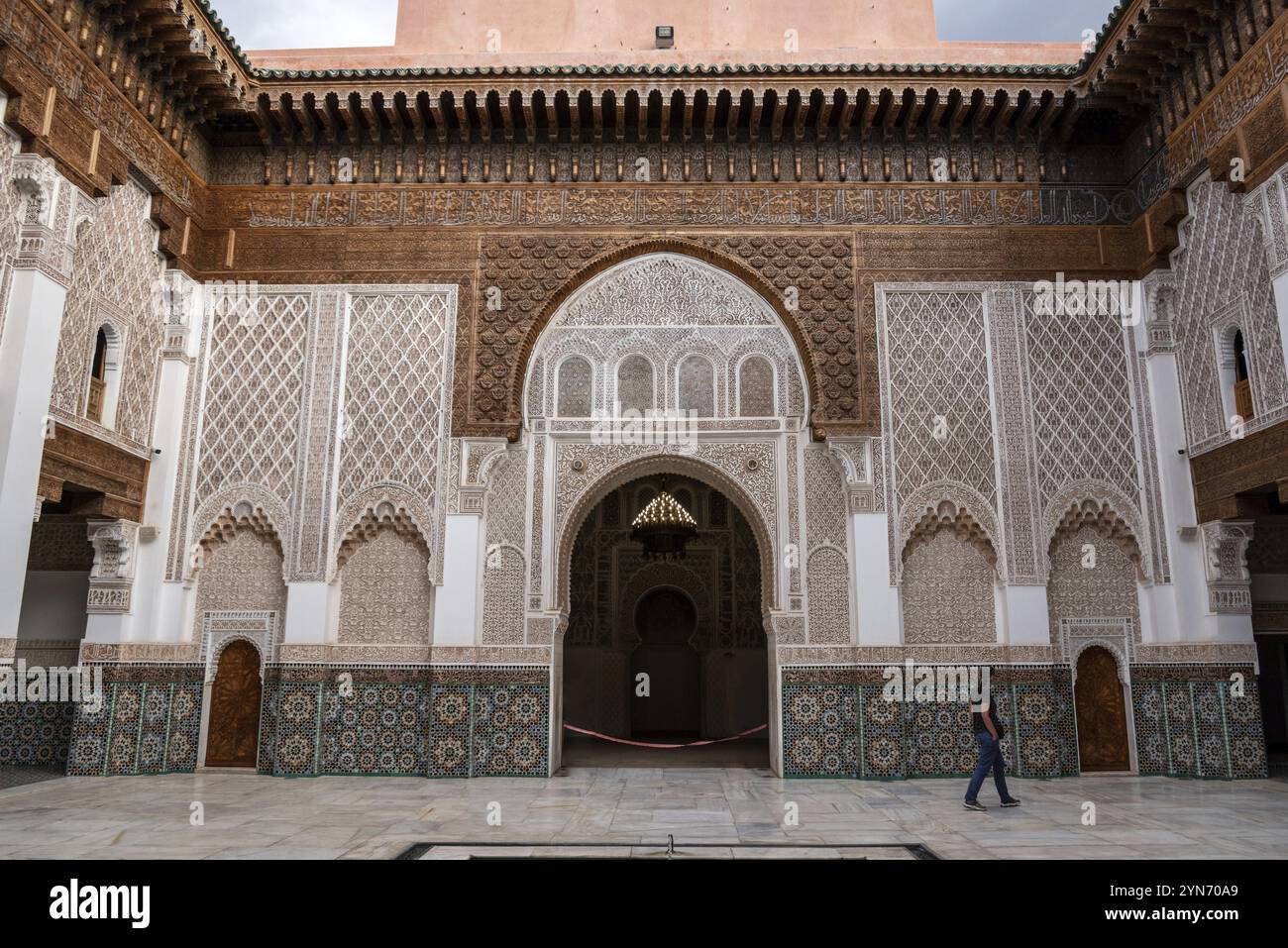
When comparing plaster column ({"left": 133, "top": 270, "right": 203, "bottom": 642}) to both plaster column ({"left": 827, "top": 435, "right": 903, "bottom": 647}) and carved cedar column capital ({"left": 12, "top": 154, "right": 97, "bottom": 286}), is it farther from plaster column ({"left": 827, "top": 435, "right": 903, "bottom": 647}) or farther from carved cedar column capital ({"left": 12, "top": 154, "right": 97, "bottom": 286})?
plaster column ({"left": 827, "top": 435, "right": 903, "bottom": 647})

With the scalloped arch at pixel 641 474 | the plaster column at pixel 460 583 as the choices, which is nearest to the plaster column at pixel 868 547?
the scalloped arch at pixel 641 474

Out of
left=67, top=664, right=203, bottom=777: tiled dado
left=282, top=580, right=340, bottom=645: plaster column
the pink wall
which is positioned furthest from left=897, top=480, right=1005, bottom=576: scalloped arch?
left=67, top=664, right=203, bottom=777: tiled dado

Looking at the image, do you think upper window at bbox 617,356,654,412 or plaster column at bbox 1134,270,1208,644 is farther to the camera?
upper window at bbox 617,356,654,412

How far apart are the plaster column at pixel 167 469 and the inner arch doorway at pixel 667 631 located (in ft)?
11.2

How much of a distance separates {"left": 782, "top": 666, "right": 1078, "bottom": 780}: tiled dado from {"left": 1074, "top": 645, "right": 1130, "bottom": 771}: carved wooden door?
14 cm

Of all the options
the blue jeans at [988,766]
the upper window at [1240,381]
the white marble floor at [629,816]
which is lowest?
the white marble floor at [629,816]

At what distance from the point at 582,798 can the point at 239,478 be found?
318 centimetres

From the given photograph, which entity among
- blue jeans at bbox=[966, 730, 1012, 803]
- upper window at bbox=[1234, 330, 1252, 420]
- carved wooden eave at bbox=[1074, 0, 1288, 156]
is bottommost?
blue jeans at bbox=[966, 730, 1012, 803]

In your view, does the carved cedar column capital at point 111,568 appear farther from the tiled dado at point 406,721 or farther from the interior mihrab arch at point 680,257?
the interior mihrab arch at point 680,257

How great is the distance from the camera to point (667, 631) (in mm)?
9078

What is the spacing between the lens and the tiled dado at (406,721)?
19.0ft

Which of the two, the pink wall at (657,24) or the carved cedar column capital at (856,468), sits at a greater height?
the pink wall at (657,24)

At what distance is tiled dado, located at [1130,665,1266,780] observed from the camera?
18.5 ft
